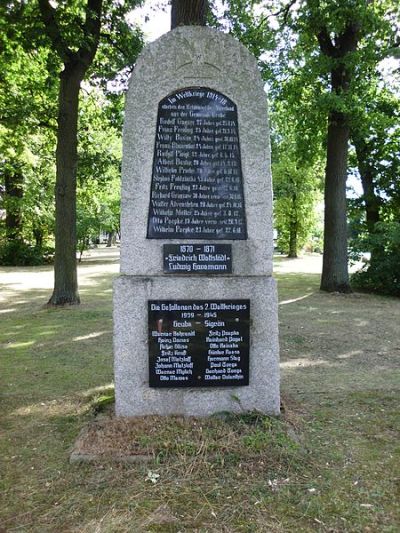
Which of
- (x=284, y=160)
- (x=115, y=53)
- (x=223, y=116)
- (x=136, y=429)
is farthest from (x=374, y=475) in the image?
(x=284, y=160)

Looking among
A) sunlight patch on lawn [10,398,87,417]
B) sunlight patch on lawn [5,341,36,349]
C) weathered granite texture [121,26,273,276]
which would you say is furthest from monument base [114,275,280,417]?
sunlight patch on lawn [5,341,36,349]

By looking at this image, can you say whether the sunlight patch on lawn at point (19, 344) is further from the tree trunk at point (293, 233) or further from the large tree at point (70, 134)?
the tree trunk at point (293, 233)

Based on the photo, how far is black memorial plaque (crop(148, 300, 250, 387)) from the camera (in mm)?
4105

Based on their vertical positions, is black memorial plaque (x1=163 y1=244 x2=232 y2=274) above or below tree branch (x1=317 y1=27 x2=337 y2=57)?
below

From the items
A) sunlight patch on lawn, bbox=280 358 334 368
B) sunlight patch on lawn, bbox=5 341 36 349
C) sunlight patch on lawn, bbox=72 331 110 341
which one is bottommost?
sunlight patch on lawn, bbox=280 358 334 368

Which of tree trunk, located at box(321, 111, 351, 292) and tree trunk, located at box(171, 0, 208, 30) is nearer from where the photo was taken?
tree trunk, located at box(171, 0, 208, 30)

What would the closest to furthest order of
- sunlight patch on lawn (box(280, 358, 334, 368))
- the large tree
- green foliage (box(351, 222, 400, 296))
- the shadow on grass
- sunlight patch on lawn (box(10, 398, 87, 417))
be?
sunlight patch on lawn (box(10, 398, 87, 417)), the shadow on grass, sunlight patch on lawn (box(280, 358, 334, 368)), the large tree, green foliage (box(351, 222, 400, 296))

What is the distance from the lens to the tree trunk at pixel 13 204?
81.1 feet

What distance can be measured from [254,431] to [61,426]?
1.81 metres

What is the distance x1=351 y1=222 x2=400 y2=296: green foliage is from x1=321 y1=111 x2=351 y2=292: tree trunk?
1204mm

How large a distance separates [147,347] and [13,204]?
907 inches

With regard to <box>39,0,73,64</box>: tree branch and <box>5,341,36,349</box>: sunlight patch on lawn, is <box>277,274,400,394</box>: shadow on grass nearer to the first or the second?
<box>5,341,36,349</box>: sunlight patch on lawn

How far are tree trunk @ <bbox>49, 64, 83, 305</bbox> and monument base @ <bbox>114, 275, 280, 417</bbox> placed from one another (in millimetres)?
7392

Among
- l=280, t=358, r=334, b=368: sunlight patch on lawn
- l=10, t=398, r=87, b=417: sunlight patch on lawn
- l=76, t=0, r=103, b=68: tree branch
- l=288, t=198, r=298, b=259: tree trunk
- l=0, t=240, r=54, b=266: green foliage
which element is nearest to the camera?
l=10, t=398, r=87, b=417: sunlight patch on lawn
